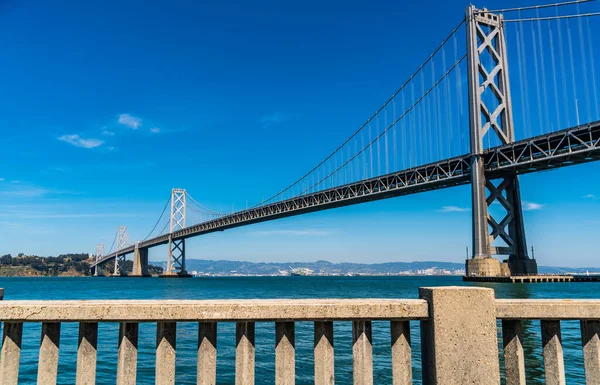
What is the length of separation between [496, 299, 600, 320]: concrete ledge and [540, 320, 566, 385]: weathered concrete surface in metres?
0.07

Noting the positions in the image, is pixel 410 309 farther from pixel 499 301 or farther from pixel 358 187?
pixel 358 187

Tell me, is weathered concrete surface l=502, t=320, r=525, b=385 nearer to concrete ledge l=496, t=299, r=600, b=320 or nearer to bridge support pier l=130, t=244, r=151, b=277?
concrete ledge l=496, t=299, r=600, b=320

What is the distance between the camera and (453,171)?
50406 mm

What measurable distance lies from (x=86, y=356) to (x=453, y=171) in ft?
168

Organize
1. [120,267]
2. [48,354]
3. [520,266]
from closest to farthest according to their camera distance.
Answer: [48,354], [520,266], [120,267]

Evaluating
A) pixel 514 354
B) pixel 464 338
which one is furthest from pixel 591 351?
pixel 464 338

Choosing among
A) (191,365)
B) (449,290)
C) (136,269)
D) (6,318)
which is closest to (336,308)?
(449,290)

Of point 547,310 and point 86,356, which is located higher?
point 547,310

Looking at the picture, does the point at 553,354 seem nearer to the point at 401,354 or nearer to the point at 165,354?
the point at 401,354

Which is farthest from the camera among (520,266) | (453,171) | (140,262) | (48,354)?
(140,262)

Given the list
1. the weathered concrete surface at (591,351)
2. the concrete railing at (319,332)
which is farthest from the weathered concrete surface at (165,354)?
the weathered concrete surface at (591,351)

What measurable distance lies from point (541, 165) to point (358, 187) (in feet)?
68.7

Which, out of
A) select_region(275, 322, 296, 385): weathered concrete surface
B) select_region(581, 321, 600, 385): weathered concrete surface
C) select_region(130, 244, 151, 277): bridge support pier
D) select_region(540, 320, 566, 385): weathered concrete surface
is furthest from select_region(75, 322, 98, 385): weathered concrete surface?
select_region(130, 244, 151, 277): bridge support pier

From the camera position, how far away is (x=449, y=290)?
283 centimetres
